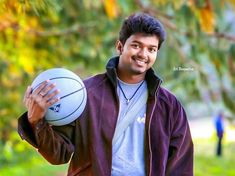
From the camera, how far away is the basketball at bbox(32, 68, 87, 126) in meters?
2.80

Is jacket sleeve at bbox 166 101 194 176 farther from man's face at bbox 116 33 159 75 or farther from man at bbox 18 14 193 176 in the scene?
man's face at bbox 116 33 159 75

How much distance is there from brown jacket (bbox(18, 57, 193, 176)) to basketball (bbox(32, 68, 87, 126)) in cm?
6

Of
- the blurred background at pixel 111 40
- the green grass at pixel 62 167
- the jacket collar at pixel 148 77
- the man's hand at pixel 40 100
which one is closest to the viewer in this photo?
the man's hand at pixel 40 100

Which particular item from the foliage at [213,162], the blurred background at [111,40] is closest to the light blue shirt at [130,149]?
the blurred background at [111,40]

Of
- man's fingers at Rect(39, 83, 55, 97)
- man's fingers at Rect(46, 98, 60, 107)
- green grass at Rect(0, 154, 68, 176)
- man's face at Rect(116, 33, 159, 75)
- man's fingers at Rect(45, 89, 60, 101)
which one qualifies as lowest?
green grass at Rect(0, 154, 68, 176)

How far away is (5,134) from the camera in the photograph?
15.2 m

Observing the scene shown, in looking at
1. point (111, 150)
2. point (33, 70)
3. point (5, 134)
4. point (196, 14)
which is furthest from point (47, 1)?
point (5, 134)

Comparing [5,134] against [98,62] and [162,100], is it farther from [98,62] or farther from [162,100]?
[162,100]

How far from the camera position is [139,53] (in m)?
2.99

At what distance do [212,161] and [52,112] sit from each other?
1269 centimetres

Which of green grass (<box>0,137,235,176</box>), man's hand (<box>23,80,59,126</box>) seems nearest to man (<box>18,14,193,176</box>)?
man's hand (<box>23,80,59,126</box>)

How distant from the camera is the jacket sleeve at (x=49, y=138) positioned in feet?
9.17

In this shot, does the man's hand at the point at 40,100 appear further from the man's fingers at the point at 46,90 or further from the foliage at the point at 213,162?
the foliage at the point at 213,162

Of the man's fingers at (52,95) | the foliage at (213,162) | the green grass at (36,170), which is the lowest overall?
the foliage at (213,162)
